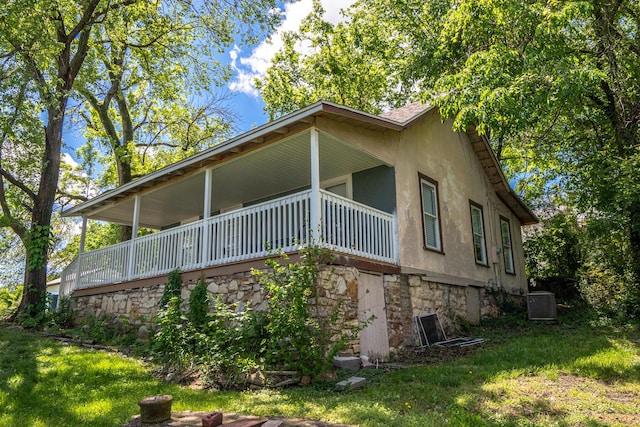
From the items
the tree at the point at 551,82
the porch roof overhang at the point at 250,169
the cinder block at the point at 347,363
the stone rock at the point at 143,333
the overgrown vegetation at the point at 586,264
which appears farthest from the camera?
the overgrown vegetation at the point at 586,264

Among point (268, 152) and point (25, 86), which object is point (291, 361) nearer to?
point (268, 152)

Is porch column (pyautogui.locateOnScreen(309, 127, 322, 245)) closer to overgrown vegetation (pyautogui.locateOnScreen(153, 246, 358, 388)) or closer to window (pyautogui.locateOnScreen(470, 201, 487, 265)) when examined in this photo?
overgrown vegetation (pyautogui.locateOnScreen(153, 246, 358, 388))

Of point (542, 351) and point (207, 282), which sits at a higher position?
point (207, 282)

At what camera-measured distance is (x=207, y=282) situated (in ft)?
28.9

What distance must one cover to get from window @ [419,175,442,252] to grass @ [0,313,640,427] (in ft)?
9.71

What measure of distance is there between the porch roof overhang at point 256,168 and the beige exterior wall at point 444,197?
275 mm

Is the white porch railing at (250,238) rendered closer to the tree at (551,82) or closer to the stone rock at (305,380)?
the stone rock at (305,380)

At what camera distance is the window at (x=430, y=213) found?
10.3m

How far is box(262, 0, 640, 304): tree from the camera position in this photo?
870 centimetres

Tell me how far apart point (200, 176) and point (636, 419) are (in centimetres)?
897

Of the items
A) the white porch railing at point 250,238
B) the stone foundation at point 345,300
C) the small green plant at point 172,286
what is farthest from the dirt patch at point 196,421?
the small green plant at point 172,286

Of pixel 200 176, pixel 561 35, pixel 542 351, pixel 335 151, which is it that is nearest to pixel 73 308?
pixel 200 176

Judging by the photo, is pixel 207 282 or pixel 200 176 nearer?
pixel 207 282

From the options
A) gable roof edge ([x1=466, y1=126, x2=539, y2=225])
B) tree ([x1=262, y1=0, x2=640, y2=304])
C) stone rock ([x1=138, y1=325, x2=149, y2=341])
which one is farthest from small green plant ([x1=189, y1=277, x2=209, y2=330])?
gable roof edge ([x1=466, y1=126, x2=539, y2=225])
